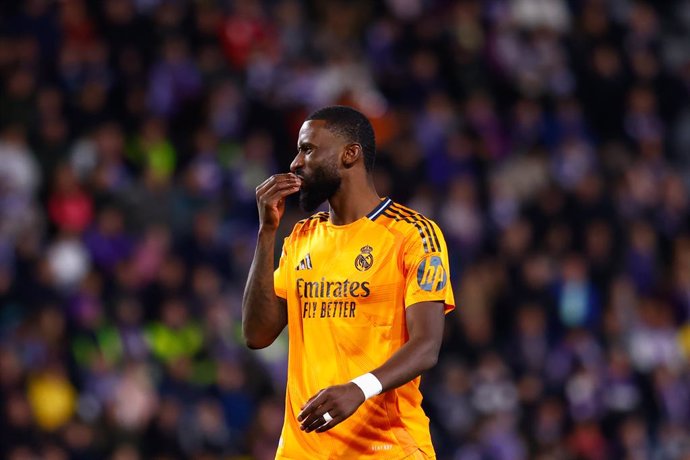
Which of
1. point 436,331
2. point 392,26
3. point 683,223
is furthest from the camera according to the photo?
point 392,26

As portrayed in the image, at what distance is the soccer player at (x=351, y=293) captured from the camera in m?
5.66

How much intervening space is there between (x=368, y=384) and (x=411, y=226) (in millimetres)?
880

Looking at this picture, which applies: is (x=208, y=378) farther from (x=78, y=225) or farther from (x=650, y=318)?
(x=650, y=318)

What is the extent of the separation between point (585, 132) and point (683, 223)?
207cm

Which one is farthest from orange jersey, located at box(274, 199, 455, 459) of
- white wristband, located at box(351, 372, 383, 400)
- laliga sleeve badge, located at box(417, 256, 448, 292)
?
white wristband, located at box(351, 372, 383, 400)

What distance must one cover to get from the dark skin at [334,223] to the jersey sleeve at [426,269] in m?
0.05

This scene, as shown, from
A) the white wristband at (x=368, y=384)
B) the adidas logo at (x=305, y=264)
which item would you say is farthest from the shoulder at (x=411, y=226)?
the white wristband at (x=368, y=384)

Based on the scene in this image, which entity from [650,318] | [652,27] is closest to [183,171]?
[650,318]

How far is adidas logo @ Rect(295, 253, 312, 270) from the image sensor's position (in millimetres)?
5965

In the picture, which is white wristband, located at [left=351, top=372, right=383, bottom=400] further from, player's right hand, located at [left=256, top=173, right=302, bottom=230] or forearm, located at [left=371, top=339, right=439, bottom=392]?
player's right hand, located at [left=256, top=173, right=302, bottom=230]

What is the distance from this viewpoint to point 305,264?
5980 mm

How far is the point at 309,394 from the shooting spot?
18.9 ft

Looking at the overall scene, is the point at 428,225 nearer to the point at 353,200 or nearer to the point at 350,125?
the point at 353,200

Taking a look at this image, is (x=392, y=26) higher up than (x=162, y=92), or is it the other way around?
(x=392, y=26)
